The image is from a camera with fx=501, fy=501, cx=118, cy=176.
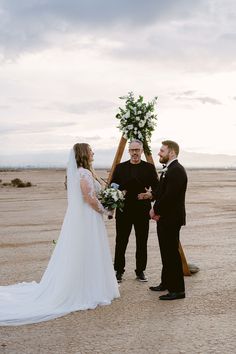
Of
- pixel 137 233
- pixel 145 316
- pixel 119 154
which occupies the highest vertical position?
pixel 119 154

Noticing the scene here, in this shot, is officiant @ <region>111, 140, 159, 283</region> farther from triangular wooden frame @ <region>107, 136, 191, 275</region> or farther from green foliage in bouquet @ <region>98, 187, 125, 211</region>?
green foliage in bouquet @ <region>98, 187, 125, 211</region>

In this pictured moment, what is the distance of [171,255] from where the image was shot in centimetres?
760

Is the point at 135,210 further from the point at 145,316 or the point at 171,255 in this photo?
the point at 145,316

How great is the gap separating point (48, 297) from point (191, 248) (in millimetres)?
5243

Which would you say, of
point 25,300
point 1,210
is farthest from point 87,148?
point 1,210

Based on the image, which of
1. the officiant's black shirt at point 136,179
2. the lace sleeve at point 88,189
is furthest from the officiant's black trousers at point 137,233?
the lace sleeve at point 88,189

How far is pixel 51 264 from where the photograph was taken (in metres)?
7.52

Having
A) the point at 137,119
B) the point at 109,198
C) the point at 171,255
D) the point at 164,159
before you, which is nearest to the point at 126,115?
the point at 137,119

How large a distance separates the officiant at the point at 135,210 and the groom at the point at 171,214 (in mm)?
982

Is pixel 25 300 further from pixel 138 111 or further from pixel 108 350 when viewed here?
pixel 138 111

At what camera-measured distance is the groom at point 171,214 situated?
24.4 feet

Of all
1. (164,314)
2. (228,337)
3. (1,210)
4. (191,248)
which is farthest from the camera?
(1,210)

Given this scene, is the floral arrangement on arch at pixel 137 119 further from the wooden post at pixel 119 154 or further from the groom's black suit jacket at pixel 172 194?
the groom's black suit jacket at pixel 172 194

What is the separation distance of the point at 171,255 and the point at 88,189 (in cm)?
161
